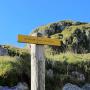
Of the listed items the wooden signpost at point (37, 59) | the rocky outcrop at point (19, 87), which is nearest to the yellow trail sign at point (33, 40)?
the wooden signpost at point (37, 59)

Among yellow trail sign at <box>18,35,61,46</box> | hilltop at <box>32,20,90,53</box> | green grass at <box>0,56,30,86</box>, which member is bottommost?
green grass at <box>0,56,30,86</box>

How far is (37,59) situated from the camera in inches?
330

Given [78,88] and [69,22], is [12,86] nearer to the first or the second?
[78,88]

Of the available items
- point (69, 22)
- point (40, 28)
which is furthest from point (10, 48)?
point (69, 22)

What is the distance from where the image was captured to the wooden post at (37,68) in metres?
8.29

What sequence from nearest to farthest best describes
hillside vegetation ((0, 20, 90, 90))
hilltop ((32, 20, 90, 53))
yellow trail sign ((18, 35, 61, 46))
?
yellow trail sign ((18, 35, 61, 46)) → hillside vegetation ((0, 20, 90, 90)) → hilltop ((32, 20, 90, 53))

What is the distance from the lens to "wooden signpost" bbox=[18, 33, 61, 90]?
27.1 feet

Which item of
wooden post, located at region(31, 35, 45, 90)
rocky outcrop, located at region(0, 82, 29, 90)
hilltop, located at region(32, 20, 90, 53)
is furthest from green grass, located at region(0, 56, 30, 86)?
hilltop, located at region(32, 20, 90, 53)

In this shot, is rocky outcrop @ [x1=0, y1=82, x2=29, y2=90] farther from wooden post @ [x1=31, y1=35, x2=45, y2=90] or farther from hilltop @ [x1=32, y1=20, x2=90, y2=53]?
hilltop @ [x1=32, y1=20, x2=90, y2=53]

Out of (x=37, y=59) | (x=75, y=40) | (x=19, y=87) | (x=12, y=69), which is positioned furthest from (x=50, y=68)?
(x=75, y=40)

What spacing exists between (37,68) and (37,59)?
190 millimetres

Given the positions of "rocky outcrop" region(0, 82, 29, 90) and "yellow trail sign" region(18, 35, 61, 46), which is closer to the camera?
"yellow trail sign" region(18, 35, 61, 46)

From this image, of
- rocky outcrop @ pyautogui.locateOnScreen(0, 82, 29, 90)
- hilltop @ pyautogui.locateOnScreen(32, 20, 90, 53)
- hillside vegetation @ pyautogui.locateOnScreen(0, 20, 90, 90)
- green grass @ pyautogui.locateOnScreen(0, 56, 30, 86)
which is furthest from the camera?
hilltop @ pyautogui.locateOnScreen(32, 20, 90, 53)

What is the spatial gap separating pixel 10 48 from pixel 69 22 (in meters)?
16.6
